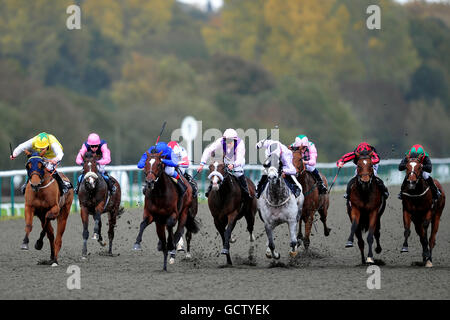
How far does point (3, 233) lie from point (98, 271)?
212 inches

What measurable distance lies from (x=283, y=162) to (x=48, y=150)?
296 centimetres

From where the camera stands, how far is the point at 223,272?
10.6m

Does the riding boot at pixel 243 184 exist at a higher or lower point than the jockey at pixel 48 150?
lower

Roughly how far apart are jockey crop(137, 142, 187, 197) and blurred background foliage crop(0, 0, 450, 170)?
31.0m

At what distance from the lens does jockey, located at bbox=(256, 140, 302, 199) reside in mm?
11023

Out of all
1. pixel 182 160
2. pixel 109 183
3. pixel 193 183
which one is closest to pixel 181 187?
pixel 193 183

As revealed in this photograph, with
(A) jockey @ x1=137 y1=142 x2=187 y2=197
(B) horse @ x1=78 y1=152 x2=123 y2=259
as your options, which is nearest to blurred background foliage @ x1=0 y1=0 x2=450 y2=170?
(B) horse @ x1=78 y1=152 x2=123 y2=259

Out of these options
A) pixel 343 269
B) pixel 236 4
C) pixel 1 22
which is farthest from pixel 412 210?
pixel 236 4

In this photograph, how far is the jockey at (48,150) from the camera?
11.2 m

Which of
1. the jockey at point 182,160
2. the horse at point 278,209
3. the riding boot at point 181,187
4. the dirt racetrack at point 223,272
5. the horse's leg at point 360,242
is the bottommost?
the dirt racetrack at point 223,272

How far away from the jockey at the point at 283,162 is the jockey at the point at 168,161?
40.7 inches

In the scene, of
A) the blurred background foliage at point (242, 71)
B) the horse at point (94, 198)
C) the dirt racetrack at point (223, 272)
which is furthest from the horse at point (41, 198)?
the blurred background foliage at point (242, 71)

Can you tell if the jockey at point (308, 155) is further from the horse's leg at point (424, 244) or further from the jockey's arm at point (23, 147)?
the jockey's arm at point (23, 147)

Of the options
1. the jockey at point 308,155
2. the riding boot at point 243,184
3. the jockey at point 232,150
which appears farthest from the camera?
the jockey at point 308,155
